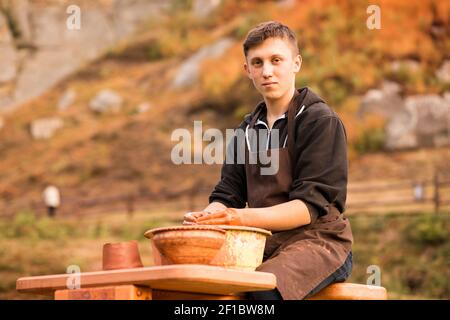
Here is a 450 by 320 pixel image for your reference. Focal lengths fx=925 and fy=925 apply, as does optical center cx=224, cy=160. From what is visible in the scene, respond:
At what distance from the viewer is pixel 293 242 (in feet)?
12.0

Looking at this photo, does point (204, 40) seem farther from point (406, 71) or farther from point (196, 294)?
point (196, 294)

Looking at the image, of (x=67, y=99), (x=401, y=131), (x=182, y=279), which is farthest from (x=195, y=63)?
(x=182, y=279)

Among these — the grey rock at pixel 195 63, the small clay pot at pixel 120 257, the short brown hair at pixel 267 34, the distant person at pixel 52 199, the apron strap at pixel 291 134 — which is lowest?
the distant person at pixel 52 199

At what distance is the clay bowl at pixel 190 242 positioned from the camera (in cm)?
309

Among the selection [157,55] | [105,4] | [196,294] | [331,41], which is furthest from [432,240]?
[196,294]

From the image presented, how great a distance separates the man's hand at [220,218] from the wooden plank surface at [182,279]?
250 mm

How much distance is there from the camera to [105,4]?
19.0 meters

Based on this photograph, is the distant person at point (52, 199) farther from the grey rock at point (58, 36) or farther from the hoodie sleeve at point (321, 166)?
the hoodie sleeve at point (321, 166)

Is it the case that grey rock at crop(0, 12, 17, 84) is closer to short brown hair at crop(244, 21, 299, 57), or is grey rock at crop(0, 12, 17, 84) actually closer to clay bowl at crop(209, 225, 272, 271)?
short brown hair at crop(244, 21, 299, 57)

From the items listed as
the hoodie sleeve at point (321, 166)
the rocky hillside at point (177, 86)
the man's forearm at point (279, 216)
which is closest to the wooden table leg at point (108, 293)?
the man's forearm at point (279, 216)

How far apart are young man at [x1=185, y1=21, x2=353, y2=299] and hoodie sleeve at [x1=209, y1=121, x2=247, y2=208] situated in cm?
12

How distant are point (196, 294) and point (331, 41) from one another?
13352 millimetres

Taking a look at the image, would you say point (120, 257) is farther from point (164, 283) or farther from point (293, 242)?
point (293, 242)

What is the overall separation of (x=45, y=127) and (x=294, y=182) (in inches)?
570
